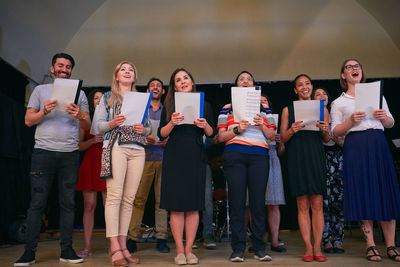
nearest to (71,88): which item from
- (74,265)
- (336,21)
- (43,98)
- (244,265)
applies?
(43,98)

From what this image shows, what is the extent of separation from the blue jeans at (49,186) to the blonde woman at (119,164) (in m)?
0.31

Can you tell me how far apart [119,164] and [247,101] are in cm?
108

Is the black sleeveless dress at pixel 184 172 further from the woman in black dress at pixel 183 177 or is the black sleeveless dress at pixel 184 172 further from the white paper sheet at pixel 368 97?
the white paper sheet at pixel 368 97

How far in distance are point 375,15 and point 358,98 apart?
13.8 feet

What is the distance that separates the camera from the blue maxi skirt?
2.73 m

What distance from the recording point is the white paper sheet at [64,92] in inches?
104

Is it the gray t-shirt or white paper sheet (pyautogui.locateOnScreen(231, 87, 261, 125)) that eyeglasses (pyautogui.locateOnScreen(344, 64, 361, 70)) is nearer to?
white paper sheet (pyautogui.locateOnScreen(231, 87, 261, 125))

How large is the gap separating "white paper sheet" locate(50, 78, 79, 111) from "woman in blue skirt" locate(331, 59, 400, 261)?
84.5 inches

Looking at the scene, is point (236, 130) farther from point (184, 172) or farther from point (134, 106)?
point (134, 106)

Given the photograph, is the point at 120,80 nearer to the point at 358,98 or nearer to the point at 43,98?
the point at 43,98

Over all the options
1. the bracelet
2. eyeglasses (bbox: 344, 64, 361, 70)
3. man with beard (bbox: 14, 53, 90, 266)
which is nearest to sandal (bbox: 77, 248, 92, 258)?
man with beard (bbox: 14, 53, 90, 266)

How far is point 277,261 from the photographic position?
2740 millimetres

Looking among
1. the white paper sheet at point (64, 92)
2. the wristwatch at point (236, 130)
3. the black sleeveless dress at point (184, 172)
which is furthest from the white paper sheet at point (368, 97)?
the white paper sheet at point (64, 92)

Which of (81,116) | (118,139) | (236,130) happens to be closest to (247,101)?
(236,130)
